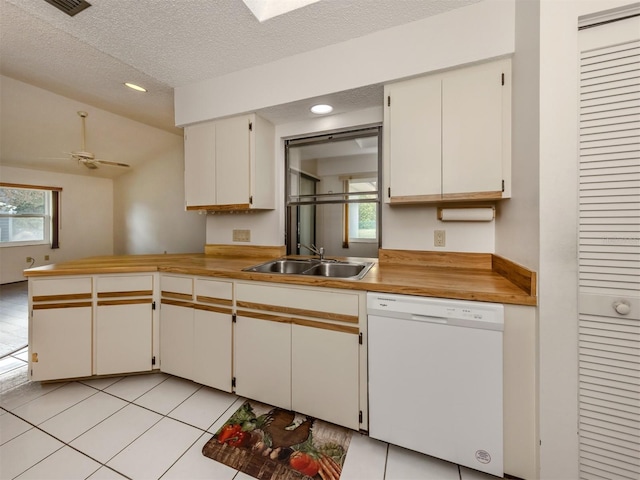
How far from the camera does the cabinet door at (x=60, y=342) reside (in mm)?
1816

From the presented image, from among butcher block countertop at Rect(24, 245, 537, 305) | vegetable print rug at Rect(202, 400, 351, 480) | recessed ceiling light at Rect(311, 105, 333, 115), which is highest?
recessed ceiling light at Rect(311, 105, 333, 115)

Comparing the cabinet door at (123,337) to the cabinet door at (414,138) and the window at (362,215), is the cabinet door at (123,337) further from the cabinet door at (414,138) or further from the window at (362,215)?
the cabinet door at (414,138)

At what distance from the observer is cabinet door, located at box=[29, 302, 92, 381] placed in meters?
1.82

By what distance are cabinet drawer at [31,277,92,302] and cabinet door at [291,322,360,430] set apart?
161 centimetres

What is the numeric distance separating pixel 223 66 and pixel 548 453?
3.03 metres

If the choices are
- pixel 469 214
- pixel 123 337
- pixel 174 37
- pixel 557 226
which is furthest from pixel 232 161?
pixel 557 226

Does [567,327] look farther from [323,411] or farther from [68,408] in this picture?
[68,408]

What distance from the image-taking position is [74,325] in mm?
1849

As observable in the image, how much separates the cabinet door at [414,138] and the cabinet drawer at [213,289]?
1.27 meters

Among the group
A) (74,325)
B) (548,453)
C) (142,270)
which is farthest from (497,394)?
(74,325)

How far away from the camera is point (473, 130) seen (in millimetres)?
1493

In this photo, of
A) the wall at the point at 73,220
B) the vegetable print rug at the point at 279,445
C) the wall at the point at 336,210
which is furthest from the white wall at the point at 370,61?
the wall at the point at 73,220

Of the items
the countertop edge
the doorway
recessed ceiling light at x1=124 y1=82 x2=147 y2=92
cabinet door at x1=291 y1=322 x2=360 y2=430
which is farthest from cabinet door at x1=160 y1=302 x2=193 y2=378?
recessed ceiling light at x1=124 y1=82 x2=147 y2=92

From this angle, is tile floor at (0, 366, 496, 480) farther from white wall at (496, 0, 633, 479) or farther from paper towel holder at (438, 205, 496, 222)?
paper towel holder at (438, 205, 496, 222)
